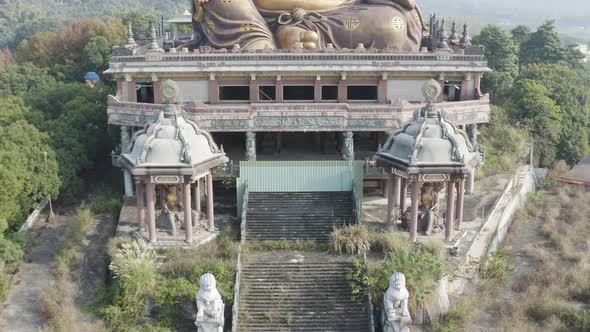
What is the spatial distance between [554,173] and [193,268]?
30.9 metres

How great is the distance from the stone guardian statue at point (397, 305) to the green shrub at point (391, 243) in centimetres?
328

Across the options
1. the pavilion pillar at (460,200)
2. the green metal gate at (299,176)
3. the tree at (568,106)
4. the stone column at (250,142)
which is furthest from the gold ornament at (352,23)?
the tree at (568,106)

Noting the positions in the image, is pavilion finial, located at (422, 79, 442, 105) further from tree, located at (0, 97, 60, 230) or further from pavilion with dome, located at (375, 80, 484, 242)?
tree, located at (0, 97, 60, 230)

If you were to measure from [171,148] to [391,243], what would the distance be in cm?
904

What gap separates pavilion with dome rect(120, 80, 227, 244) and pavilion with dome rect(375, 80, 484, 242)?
279 inches

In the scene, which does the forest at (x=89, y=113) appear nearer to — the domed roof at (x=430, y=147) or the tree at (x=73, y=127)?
the tree at (x=73, y=127)

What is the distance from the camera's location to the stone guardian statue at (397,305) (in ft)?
60.5

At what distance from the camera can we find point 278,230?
79.4 feet

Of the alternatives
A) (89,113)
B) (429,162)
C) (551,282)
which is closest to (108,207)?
(89,113)

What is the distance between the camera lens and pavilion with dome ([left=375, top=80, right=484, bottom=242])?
22.0m

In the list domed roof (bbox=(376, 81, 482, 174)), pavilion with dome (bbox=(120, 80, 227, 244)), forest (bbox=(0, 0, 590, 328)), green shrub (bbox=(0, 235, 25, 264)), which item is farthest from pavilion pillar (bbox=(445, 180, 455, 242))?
green shrub (bbox=(0, 235, 25, 264))

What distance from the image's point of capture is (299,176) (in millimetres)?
26453

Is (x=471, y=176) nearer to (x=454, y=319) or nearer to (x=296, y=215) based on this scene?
(x=296, y=215)

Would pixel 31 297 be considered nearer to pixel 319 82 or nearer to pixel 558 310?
pixel 319 82
